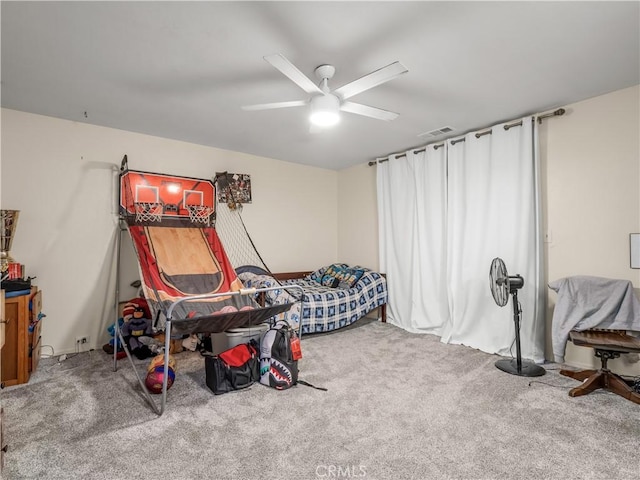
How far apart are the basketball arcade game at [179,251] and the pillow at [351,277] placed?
1.44 meters

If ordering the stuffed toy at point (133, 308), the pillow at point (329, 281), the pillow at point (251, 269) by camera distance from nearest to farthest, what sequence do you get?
the stuffed toy at point (133, 308), the pillow at point (251, 269), the pillow at point (329, 281)

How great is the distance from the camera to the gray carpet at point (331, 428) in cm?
168

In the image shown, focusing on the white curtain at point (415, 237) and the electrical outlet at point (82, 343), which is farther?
the white curtain at point (415, 237)

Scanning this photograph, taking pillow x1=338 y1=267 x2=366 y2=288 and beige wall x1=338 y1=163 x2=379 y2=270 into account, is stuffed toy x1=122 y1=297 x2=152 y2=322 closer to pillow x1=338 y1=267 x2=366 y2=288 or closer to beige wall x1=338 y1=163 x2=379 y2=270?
pillow x1=338 y1=267 x2=366 y2=288

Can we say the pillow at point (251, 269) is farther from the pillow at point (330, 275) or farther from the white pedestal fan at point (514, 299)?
the white pedestal fan at point (514, 299)

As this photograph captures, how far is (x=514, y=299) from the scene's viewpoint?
9.81ft

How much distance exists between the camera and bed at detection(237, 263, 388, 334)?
12.4ft

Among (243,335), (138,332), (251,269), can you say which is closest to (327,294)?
(251,269)

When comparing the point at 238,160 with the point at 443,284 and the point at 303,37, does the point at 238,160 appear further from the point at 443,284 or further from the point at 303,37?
the point at 443,284

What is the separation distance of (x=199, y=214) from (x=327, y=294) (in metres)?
1.85

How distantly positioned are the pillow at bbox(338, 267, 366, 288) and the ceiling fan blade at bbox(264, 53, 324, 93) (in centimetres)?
280

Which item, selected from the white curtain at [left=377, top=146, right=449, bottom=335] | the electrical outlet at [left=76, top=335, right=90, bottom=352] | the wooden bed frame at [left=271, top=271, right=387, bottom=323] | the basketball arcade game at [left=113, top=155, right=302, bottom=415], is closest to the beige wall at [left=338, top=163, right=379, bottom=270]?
the white curtain at [left=377, top=146, right=449, bottom=335]

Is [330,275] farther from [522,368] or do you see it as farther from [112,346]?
[112,346]

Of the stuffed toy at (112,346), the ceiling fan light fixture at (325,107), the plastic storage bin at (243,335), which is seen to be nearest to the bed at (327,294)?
the plastic storage bin at (243,335)
